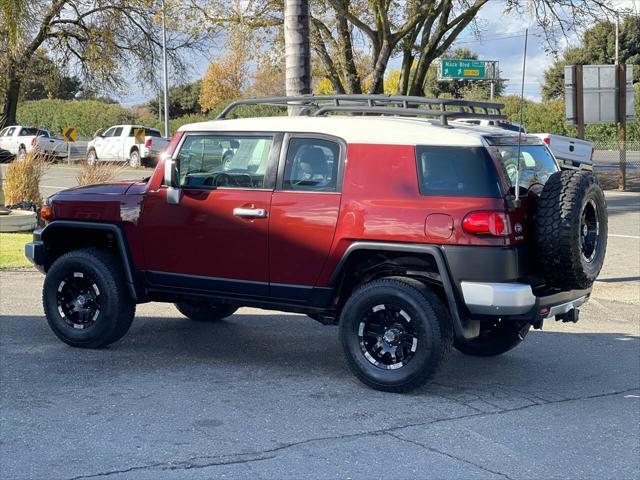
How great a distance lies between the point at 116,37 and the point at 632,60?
4371cm

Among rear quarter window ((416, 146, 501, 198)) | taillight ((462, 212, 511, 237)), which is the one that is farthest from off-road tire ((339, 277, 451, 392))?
rear quarter window ((416, 146, 501, 198))

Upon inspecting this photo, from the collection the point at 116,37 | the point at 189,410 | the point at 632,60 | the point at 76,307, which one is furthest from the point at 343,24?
the point at 632,60

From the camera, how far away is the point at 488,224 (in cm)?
644

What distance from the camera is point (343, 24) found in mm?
25797

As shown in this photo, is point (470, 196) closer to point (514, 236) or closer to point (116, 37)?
point (514, 236)

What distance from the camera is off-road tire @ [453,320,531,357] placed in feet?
24.4

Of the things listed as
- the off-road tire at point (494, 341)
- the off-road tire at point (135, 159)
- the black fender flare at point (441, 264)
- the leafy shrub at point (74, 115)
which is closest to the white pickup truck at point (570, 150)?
the off-road tire at point (135, 159)

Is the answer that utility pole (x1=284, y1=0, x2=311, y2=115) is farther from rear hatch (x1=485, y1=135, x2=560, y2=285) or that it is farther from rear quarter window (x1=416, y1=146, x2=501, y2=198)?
rear quarter window (x1=416, y1=146, x2=501, y2=198)

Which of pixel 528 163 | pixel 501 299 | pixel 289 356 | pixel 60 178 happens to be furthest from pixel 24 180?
pixel 60 178

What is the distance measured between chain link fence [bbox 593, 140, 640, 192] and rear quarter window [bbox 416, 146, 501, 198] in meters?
20.9

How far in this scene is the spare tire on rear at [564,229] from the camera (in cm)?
656

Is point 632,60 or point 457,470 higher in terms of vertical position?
point 632,60

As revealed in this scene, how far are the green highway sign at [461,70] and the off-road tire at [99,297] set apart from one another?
27.4m

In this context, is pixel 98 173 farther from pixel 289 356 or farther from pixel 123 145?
pixel 123 145
